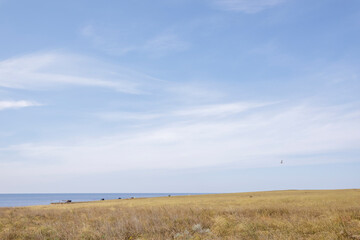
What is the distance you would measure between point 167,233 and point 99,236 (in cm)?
274

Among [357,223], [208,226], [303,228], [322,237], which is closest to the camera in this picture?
[322,237]

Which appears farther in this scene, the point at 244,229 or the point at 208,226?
the point at 208,226

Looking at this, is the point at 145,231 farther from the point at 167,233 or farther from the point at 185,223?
the point at 185,223

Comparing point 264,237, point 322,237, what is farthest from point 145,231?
point 322,237

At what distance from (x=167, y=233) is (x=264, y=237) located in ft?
12.8

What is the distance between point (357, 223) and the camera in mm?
13398

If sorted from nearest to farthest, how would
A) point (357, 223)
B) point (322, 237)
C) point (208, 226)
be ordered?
point (322, 237), point (357, 223), point (208, 226)

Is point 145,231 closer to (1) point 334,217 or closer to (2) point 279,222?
(2) point 279,222

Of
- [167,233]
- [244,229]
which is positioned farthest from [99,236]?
[244,229]

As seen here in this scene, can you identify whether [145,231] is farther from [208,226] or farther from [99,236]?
[208,226]

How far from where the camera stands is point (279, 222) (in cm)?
1366

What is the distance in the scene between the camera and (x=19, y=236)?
530 inches

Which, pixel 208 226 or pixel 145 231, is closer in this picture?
pixel 145 231

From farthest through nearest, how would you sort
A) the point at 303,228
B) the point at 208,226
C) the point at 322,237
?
1. the point at 208,226
2. the point at 303,228
3. the point at 322,237
